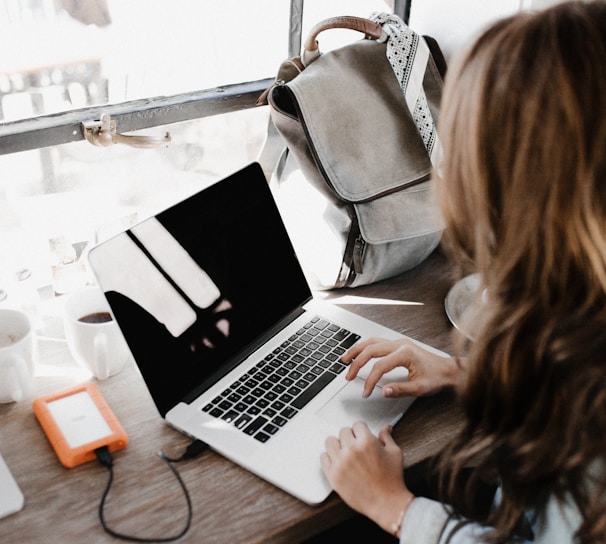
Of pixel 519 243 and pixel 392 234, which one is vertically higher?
pixel 519 243

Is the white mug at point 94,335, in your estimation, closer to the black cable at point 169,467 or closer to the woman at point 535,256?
the black cable at point 169,467

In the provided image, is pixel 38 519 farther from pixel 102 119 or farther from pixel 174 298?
pixel 102 119

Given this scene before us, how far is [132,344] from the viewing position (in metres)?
0.86

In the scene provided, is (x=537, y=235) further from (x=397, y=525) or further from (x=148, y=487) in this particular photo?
(x=148, y=487)

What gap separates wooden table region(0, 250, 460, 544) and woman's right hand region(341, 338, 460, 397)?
29 millimetres

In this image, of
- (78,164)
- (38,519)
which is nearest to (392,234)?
(78,164)

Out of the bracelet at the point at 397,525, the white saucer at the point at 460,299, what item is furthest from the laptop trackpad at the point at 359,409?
the white saucer at the point at 460,299

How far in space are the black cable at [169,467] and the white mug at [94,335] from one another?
0.16m

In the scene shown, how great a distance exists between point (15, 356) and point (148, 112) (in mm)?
529

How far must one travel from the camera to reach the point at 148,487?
2.63 feet

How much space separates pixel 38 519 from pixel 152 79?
0.82m

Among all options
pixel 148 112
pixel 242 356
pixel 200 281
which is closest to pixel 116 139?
pixel 148 112

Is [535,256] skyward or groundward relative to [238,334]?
skyward

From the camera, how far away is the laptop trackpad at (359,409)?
892 millimetres
